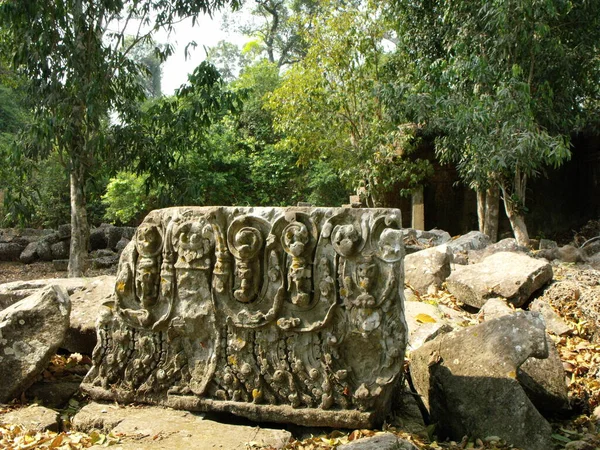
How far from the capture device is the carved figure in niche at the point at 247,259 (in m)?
3.76

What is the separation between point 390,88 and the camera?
38.1 feet

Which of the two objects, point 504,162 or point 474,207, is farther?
point 474,207

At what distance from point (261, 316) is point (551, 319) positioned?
9.82 feet

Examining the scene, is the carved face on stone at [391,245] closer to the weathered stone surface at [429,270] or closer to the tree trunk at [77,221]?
the weathered stone surface at [429,270]

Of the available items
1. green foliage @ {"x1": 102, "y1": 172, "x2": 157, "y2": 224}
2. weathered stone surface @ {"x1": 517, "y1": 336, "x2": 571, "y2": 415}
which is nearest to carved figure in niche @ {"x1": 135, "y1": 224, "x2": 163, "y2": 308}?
weathered stone surface @ {"x1": 517, "y1": 336, "x2": 571, "y2": 415}

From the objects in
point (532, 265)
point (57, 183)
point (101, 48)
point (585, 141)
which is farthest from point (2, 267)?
point (585, 141)

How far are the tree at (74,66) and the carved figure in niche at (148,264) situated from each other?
15.9 ft

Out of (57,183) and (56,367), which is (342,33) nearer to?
(57,183)

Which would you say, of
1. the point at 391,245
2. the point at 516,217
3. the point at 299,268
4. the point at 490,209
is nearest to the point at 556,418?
the point at 391,245

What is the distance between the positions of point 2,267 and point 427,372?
12.1 m

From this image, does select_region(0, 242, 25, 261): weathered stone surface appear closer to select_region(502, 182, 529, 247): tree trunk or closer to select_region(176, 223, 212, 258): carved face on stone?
select_region(502, 182, 529, 247): tree trunk

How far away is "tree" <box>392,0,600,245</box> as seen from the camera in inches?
370

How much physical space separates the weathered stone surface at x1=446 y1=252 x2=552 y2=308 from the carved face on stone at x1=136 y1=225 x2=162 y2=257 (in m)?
3.16

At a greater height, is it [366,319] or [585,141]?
[585,141]
